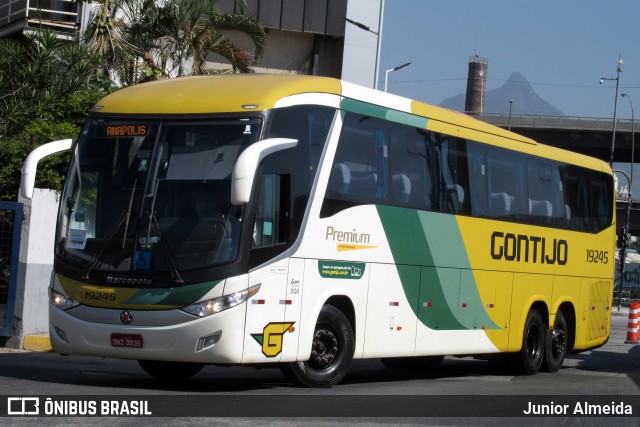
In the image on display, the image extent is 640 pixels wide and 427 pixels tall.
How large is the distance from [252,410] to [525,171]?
908cm

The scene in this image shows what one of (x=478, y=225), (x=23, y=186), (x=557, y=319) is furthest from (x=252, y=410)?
(x=557, y=319)

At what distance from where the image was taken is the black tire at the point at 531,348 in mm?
17719

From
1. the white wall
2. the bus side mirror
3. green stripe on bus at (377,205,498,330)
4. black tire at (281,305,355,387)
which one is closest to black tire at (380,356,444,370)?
green stripe on bus at (377,205,498,330)

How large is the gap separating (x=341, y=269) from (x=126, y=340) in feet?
8.94

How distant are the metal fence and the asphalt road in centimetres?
69

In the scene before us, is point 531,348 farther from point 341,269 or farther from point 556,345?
point 341,269

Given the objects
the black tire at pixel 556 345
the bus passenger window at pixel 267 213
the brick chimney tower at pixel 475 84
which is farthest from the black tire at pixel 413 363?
the brick chimney tower at pixel 475 84

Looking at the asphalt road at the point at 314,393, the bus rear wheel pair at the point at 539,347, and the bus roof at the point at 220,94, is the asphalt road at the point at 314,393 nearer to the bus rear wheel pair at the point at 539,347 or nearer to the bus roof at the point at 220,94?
the bus rear wheel pair at the point at 539,347

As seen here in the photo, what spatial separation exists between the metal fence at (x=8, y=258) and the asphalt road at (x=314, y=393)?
694 mm

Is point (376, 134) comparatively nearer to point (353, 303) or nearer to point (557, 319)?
point (353, 303)

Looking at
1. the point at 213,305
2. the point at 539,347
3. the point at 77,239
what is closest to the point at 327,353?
the point at 213,305

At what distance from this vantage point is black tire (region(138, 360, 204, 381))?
43.9 ft

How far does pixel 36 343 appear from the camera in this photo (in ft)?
56.5

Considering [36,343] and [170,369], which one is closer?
[170,369]
